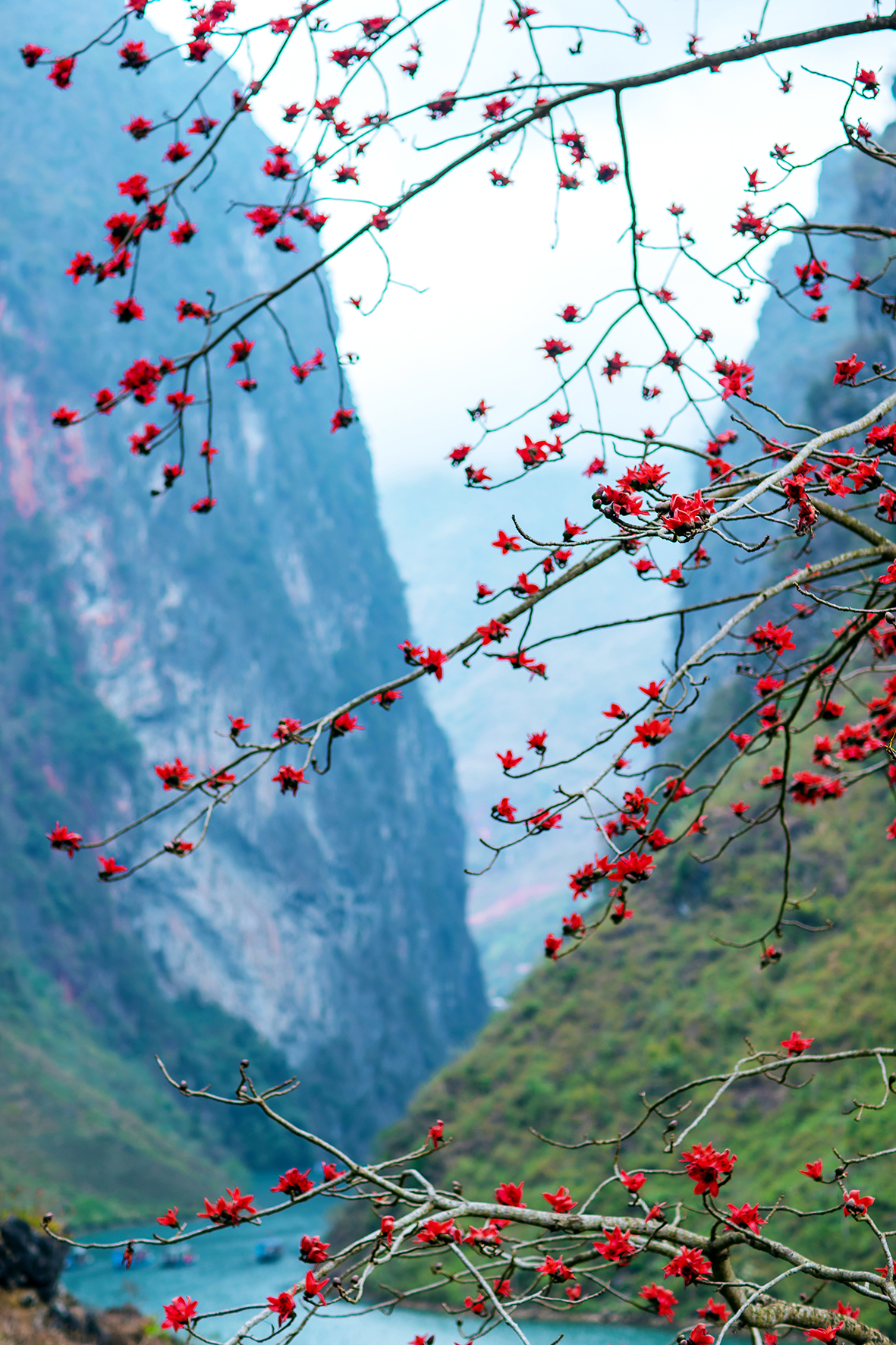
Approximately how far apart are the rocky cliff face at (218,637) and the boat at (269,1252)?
18.4m

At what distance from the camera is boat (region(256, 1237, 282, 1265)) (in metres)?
28.4

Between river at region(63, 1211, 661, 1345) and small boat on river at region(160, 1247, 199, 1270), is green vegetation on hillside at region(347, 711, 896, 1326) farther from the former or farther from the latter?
small boat on river at region(160, 1247, 199, 1270)

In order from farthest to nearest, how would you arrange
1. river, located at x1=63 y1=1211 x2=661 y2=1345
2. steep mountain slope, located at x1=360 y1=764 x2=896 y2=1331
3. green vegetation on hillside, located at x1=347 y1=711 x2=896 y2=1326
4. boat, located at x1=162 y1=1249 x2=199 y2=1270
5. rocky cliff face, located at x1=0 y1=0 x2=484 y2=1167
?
rocky cliff face, located at x1=0 y1=0 x2=484 y2=1167 → boat, located at x1=162 y1=1249 x2=199 y2=1270 → river, located at x1=63 y1=1211 x2=661 y2=1345 → steep mountain slope, located at x1=360 y1=764 x2=896 y2=1331 → green vegetation on hillside, located at x1=347 y1=711 x2=896 y2=1326

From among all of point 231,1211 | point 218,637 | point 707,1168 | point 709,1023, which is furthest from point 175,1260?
point 218,637

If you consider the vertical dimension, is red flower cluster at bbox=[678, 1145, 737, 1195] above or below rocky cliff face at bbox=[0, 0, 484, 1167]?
below

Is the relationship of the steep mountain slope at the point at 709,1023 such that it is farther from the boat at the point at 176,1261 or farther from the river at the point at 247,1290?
the boat at the point at 176,1261

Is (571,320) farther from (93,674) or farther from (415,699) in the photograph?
(415,699)

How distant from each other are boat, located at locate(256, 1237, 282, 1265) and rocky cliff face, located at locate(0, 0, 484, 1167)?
18362 mm

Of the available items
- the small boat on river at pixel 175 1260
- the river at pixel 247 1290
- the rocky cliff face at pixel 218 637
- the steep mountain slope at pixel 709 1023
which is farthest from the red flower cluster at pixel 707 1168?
the rocky cliff face at pixel 218 637

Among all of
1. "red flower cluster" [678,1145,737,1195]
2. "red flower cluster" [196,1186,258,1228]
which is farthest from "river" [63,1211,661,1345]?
"red flower cluster" [196,1186,258,1228]

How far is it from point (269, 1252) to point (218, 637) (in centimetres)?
3472

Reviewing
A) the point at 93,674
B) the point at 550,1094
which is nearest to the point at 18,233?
the point at 93,674

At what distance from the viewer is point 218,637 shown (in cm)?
5806

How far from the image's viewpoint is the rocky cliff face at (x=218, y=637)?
49688mm
